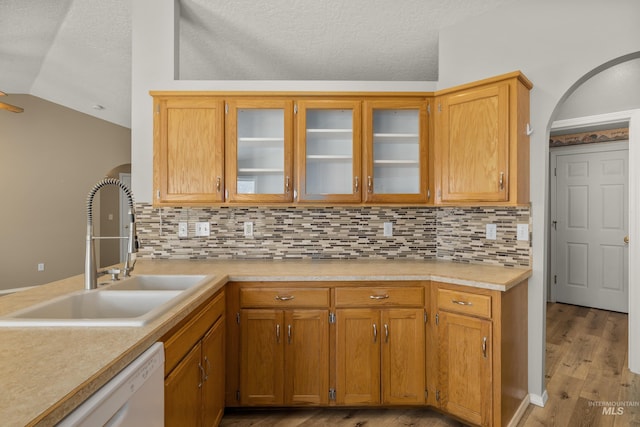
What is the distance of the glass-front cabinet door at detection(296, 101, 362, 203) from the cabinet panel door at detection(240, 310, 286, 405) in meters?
0.84

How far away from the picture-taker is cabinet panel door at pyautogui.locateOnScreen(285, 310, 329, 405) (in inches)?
80.7

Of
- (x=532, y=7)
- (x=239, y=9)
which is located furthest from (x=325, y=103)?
(x=532, y=7)

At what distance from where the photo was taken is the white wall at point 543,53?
2025mm

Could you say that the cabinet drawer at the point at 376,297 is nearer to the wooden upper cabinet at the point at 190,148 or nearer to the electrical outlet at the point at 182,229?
the wooden upper cabinet at the point at 190,148

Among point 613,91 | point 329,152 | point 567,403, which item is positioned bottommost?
point 567,403

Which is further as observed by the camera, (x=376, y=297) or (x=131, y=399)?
(x=376, y=297)

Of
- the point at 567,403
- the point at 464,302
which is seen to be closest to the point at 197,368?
the point at 464,302

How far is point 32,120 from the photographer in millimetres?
5195

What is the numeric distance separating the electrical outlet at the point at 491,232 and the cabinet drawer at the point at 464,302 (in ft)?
2.16

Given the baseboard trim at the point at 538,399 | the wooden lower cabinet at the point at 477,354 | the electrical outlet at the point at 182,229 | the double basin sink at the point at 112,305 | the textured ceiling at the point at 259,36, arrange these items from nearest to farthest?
1. the double basin sink at the point at 112,305
2. the wooden lower cabinet at the point at 477,354
3. the baseboard trim at the point at 538,399
4. the textured ceiling at the point at 259,36
5. the electrical outlet at the point at 182,229

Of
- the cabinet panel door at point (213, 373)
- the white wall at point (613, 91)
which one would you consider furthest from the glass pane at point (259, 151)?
the white wall at point (613, 91)

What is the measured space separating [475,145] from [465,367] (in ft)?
4.45

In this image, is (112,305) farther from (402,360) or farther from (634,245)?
(634,245)

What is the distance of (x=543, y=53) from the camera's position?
222 cm
